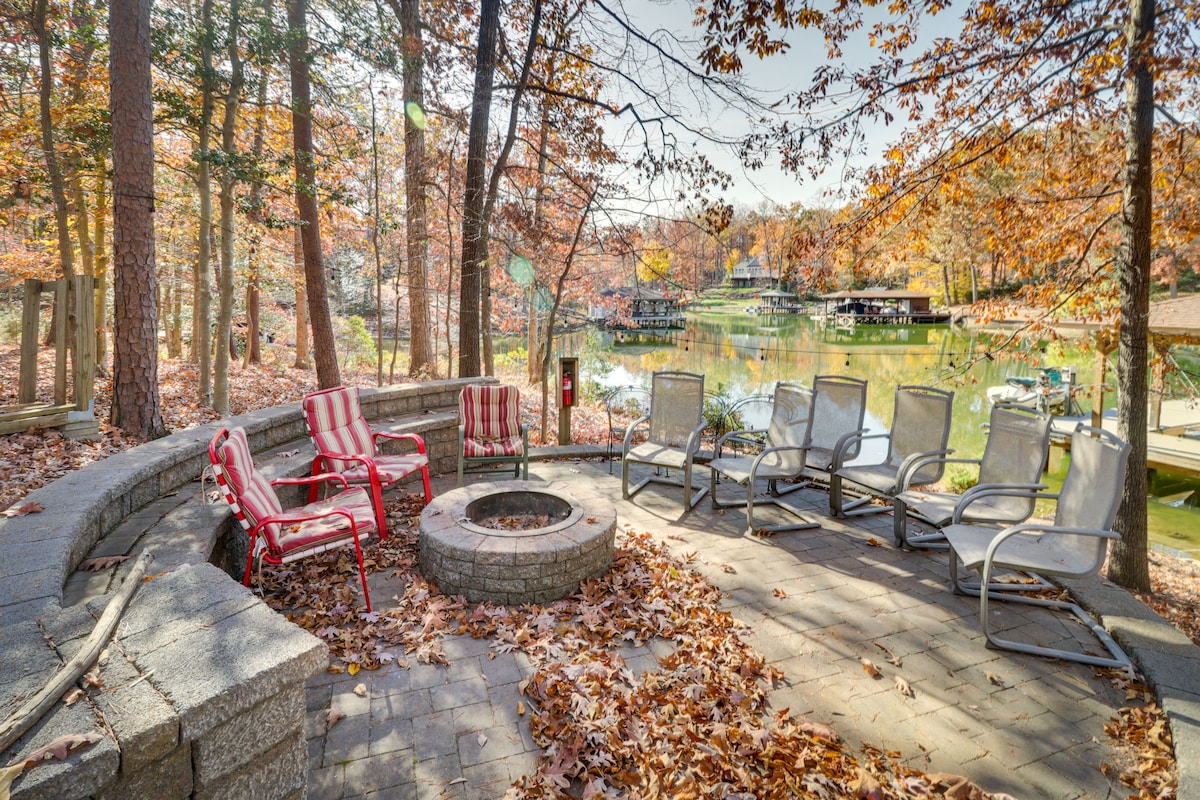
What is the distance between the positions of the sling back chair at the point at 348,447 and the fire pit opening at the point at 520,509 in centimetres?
66

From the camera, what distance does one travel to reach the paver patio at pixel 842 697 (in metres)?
2.10

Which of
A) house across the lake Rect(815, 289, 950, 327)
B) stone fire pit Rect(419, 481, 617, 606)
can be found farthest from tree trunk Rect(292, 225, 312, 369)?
house across the lake Rect(815, 289, 950, 327)

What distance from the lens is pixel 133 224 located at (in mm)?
4535

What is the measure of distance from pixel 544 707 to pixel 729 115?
5917 millimetres

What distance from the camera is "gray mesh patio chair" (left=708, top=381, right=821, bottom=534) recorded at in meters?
4.48

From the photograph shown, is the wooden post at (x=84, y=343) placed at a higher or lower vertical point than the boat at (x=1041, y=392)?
higher

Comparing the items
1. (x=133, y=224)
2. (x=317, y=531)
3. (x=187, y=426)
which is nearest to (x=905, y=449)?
(x=317, y=531)

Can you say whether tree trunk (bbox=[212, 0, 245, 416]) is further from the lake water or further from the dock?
the dock

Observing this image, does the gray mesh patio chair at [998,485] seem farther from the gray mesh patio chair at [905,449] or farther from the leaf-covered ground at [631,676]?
the leaf-covered ground at [631,676]

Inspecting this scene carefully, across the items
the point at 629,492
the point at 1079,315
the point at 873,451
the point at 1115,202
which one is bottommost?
the point at 873,451

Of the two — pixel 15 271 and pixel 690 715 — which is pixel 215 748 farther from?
pixel 15 271

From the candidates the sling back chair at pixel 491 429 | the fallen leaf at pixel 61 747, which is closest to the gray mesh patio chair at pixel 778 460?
the sling back chair at pixel 491 429

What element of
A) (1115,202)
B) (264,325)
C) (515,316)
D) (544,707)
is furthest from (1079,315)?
(264,325)

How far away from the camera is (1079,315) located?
4984 millimetres
